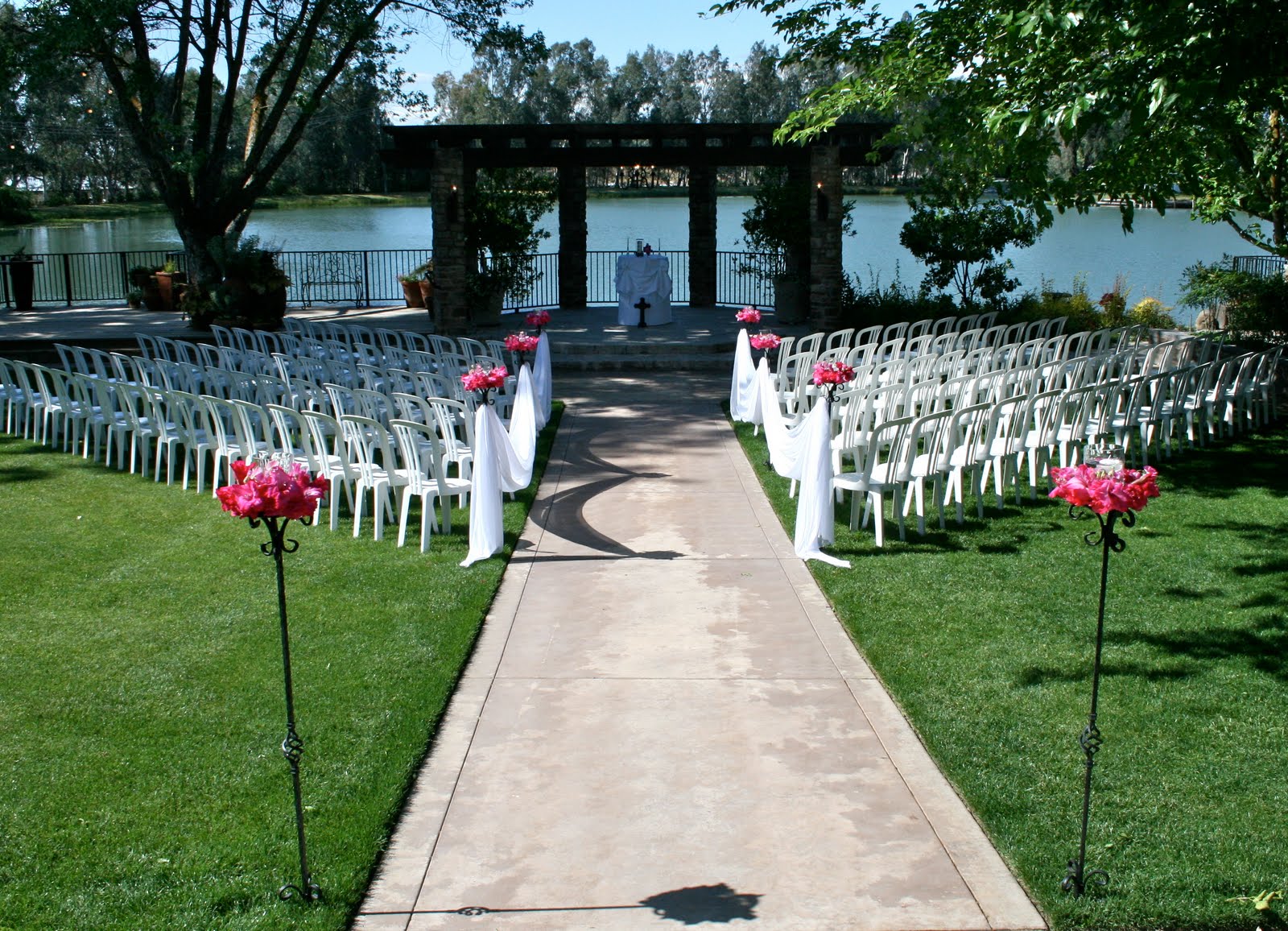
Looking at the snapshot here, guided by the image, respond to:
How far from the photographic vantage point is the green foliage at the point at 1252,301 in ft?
51.7

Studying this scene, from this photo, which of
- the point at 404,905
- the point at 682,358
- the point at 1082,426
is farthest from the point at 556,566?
the point at 682,358

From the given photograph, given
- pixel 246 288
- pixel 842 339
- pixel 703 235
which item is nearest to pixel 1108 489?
pixel 842 339

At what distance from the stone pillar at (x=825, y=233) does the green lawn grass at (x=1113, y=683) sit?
10.0 meters

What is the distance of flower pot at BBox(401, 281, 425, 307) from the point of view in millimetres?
24344

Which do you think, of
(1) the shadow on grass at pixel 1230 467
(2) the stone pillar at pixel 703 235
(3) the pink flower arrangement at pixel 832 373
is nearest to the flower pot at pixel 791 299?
(2) the stone pillar at pixel 703 235

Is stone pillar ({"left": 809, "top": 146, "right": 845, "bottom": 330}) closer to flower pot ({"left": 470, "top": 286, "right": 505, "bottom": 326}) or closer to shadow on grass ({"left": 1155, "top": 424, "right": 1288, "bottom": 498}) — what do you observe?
flower pot ({"left": 470, "top": 286, "right": 505, "bottom": 326})

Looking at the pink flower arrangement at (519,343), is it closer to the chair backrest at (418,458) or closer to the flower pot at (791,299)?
the chair backrest at (418,458)

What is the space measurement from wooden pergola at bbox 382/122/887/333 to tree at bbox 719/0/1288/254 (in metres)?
1.74

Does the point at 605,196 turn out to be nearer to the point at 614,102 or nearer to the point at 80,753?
the point at 614,102

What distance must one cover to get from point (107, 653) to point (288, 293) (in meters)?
26.3

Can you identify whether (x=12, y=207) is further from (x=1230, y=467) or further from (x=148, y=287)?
(x=1230, y=467)

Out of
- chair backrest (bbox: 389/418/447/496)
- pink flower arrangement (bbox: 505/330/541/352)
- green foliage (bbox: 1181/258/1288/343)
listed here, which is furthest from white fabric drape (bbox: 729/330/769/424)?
green foliage (bbox: 1181/258/1288/343)

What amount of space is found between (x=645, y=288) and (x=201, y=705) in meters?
15.7

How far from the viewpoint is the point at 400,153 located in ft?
67.4
